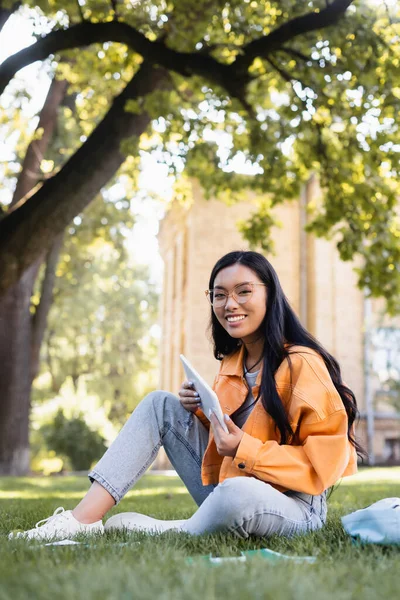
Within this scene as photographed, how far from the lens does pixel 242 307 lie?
12.4 feet

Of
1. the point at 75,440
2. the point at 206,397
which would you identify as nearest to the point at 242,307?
the point at 206,397

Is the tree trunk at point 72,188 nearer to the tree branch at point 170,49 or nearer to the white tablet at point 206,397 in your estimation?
the tree branch at point 170,49

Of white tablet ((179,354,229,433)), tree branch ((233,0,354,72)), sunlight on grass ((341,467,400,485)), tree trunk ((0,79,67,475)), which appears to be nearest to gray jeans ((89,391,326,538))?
white tablet ((179,354,229,433))

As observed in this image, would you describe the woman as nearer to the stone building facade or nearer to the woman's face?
the woman's face

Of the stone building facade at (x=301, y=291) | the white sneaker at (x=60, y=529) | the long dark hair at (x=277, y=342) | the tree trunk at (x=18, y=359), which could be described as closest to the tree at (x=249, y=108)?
the tree trunk at (x=18, y=359)

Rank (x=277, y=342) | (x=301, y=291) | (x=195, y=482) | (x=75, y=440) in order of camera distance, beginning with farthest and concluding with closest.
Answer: (x=301, y=291) < (x=75, y=440) < (x=195, y=482) < (x=277, y=342)

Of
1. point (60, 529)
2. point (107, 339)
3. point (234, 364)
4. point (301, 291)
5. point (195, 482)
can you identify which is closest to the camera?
point (60, 529)

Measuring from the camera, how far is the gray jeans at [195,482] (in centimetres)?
322

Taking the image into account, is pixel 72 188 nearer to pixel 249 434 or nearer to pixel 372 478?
pixel 372 478

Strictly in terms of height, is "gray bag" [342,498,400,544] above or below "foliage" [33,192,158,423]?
below

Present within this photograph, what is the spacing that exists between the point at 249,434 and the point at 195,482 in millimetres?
672

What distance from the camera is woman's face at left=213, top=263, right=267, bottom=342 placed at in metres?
3.78

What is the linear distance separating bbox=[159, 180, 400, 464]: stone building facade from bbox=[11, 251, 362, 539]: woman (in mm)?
19110

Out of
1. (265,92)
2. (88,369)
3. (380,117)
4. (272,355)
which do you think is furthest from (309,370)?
(88,369)
